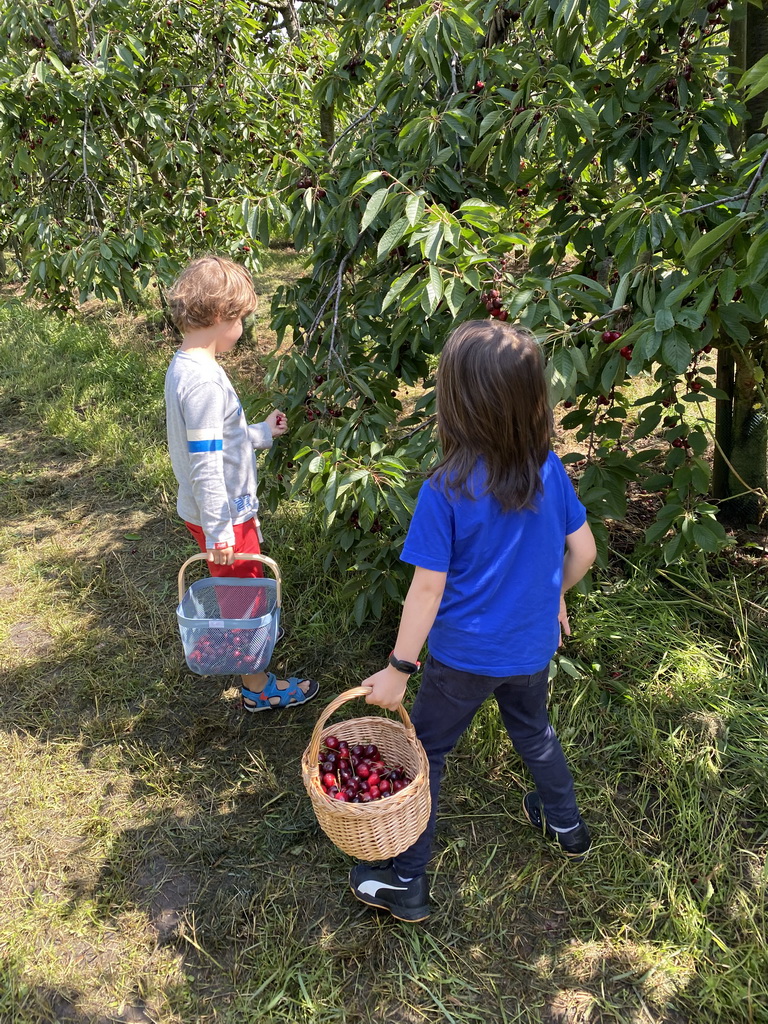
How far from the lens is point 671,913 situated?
180 cm

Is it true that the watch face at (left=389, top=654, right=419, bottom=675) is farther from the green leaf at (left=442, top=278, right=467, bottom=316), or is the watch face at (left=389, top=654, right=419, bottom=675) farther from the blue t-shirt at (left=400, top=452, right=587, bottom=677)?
the green leaf at (left=442, top=278, right=467, bottom=316)

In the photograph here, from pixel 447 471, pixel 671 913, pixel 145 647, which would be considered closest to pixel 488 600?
pixel 447 471

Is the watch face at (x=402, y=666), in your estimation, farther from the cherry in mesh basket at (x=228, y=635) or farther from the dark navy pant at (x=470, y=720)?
the cherry in mesh basket at (x=228, y=635)

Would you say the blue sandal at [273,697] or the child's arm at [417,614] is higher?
the child's arm at [417,614]

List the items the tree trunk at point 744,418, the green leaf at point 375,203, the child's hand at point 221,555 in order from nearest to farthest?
the green leaf at point 375,203 < the child's hand at point 221,555 < the tree trunk at point 744,418

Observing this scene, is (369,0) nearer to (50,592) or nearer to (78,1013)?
(50,592)

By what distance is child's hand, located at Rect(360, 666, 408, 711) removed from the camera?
5.12 feet

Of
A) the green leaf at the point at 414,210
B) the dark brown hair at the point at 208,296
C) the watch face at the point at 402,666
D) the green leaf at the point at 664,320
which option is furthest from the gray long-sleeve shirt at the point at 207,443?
the green leaf at the point at 664,320

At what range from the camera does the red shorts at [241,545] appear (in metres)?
2.30

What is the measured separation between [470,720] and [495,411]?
0.78 meters

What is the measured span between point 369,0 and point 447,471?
6.15ft

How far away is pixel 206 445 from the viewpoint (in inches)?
80.3

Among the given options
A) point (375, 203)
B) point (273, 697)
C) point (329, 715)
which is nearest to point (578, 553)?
point (329, 715)

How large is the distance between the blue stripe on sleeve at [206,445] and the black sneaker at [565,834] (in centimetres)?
134
